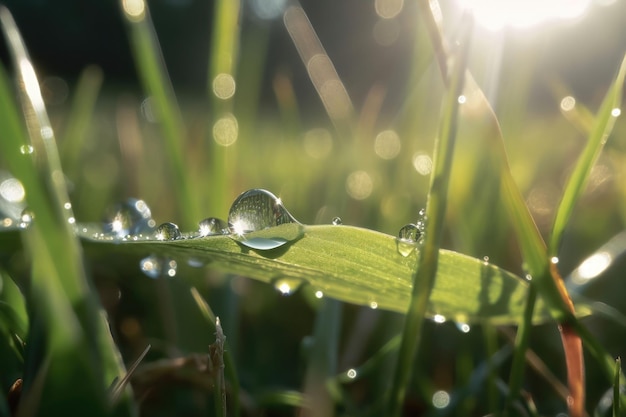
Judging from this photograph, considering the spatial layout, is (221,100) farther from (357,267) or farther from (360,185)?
(357,267)

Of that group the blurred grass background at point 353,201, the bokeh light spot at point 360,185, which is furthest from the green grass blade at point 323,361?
the bokeh light spot at point 360,185

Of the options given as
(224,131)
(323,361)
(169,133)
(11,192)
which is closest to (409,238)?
(323,361)

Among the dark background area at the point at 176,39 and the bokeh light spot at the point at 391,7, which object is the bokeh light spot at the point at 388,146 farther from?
the dark background area at the point at 176,39

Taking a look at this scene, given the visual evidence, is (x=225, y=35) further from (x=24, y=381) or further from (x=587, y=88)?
(x=587, y=88)

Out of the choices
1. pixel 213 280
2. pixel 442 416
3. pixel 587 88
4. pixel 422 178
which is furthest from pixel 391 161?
pixel 587 88

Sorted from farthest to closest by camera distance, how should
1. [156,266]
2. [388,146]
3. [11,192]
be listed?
[388,146] → [11,192] → [156,266]

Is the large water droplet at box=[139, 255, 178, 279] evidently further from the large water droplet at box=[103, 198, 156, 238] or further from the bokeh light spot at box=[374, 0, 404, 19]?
the bokeh light spot at box=[374, 0, 404, 19]
